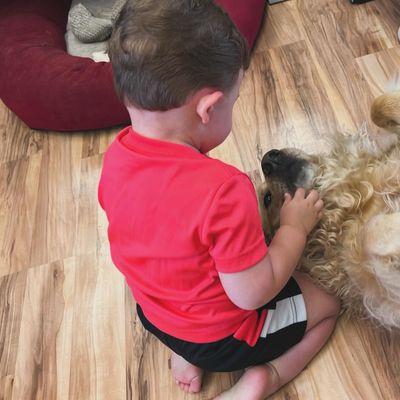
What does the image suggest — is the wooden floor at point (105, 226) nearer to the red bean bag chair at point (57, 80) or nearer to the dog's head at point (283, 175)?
the red bean bag chair at point (57, 80)

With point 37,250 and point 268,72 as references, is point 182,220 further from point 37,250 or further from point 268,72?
point 268,72

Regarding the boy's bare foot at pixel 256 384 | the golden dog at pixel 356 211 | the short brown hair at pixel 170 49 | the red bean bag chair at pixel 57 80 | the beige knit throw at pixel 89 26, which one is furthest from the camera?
the beige knit throw at pixel 89 26

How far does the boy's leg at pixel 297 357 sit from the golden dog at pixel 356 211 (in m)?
0.03

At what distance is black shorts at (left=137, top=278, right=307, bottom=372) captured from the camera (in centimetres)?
98

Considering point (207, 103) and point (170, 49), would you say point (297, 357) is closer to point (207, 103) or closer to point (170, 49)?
point (207, 103)

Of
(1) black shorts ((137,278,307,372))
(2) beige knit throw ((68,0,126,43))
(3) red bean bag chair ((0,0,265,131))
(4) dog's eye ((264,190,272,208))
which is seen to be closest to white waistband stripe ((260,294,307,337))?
(1) black shorts ((137,278,307,372))

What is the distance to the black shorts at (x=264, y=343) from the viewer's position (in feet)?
3.23

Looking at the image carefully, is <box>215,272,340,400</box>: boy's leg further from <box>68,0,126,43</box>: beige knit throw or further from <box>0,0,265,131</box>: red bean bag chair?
<box>68,0,126,43</box>: beige knit throw

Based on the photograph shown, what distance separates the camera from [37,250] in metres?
1.56

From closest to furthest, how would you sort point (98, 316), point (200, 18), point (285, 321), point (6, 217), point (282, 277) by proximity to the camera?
A: point (200, 18) < point (282, 277) < point (285, 321) < point (98, 316) < point (6, 217)

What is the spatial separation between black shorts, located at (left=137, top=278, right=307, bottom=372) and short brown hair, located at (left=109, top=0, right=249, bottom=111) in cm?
48

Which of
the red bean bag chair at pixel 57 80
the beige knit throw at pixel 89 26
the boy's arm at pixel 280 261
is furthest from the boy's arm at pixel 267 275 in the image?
the beige knit throw at pixel 89 26

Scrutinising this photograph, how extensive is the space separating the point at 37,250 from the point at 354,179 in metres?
1.02

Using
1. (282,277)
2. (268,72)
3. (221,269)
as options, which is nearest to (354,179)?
(282,277)
